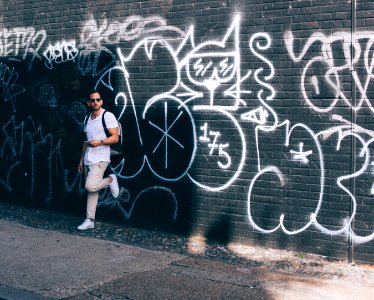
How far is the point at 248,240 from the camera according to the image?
7.25 metres

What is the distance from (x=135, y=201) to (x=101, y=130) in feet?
3.67

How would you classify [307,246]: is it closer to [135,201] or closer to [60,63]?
[135,201]

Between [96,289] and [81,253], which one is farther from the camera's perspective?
[81,253]

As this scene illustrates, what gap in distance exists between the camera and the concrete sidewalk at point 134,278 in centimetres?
549

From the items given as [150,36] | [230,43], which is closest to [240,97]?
[230,43]

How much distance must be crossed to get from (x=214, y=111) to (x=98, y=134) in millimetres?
1513

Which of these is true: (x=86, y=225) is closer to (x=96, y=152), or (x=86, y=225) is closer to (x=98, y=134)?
(x=96, y=152)

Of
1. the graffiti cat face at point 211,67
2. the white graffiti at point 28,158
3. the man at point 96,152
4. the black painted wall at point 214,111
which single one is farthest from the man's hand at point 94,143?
the white graffiti at point 28,158

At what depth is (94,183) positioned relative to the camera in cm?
779

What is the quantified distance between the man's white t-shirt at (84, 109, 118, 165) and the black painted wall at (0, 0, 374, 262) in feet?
1.67

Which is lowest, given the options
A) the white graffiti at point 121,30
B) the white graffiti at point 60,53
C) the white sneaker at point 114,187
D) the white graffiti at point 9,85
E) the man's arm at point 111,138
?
the white sneaker at point 114,187

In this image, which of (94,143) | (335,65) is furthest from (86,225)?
(335,65)

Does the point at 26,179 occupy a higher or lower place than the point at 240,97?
lower

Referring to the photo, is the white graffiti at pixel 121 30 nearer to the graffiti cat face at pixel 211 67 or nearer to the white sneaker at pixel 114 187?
the graffiti cat face at pixel 211 67
